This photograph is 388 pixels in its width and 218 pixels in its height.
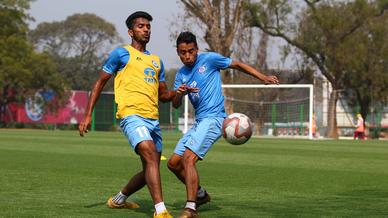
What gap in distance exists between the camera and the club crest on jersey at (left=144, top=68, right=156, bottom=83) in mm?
7898

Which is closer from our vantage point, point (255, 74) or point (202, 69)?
point (255, 74)

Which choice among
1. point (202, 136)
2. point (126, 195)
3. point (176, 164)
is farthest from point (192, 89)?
point (126, 195)

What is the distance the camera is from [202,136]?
27.3ft

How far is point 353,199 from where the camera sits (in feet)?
31.8

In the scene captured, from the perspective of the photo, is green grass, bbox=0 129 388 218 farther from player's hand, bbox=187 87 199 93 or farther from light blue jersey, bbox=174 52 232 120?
player's hand, bbox=187 87 199 93

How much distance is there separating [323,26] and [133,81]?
147 ft

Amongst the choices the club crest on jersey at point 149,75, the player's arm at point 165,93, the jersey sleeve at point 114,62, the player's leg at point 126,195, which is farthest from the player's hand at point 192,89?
the player's leg at point 126,195

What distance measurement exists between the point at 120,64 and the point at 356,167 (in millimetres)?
9875

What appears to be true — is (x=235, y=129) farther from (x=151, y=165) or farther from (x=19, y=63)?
(x=19, y=63)

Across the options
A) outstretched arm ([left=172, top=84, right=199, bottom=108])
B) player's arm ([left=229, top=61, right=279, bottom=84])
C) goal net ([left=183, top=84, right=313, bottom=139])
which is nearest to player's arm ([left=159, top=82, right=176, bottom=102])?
outstretched arm ([left=172, top=84, right=199, bottom=108])

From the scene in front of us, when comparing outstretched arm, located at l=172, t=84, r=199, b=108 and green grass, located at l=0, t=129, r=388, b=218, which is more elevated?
outstretched arm, located at l=172, t=84, r=199, b=108

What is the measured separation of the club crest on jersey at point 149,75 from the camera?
790 centimetres

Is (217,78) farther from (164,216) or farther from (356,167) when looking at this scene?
(356,167)

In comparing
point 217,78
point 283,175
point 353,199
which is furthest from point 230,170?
point 217,78
